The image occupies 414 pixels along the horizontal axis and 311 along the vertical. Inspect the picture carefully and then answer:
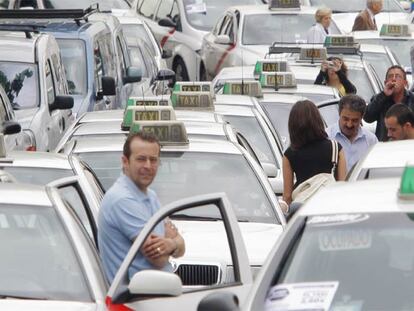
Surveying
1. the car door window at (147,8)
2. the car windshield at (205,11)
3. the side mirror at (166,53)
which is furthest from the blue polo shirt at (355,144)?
the car door window at (147,8)

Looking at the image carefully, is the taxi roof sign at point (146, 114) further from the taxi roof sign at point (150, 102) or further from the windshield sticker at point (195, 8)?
the windshield sticker at point (195, 8)

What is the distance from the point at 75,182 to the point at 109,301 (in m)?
2.08

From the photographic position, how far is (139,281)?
308 inches

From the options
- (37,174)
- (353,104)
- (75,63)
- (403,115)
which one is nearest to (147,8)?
(75,63)

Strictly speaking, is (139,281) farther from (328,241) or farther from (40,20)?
(40,20)

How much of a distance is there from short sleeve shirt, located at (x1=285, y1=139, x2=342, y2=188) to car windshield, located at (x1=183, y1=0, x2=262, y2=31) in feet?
58.4

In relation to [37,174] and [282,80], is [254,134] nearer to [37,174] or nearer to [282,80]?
[282,80]

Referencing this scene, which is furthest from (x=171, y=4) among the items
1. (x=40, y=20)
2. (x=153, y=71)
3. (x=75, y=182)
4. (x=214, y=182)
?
(x=75, y=182)

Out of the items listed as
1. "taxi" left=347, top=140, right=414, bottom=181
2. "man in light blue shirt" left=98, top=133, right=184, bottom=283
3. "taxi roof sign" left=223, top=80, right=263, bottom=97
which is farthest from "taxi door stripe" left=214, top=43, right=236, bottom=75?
"man in light blue shirt" left=98, top=133, right=184, bottom=283

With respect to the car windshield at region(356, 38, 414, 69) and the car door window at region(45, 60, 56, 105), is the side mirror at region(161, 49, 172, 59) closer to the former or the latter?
the car windshield at region(356, 38, 414, 69)

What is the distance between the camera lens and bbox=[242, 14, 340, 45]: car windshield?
88.2 feet

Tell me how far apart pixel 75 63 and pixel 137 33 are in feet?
24.6

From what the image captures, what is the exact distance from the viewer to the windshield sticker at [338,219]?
24.8 ft

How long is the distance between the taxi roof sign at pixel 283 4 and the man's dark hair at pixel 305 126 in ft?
45.8
